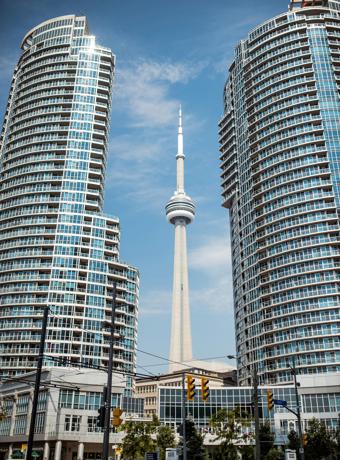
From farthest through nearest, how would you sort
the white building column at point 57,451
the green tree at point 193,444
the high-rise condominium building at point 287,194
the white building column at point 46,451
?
1. the high-rise condominium building at point 287,194
2. the white building column at point 46,451
3. the white building column at point 57,451
4. the green tree at point 193,444

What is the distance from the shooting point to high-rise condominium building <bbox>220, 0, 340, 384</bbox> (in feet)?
316

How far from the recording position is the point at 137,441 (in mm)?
60906

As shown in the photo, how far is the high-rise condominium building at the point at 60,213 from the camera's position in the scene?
10456 centimetres

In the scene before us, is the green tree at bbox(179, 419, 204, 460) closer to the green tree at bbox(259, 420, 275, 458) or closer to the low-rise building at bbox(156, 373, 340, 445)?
the green tree at bbox(259, 420, 275, 458)

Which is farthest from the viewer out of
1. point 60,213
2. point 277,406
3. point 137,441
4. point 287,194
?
point 60,213

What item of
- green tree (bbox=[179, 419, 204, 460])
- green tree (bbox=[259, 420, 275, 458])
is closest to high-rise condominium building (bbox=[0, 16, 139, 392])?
green tree (bbox=[179, 419, 204, 460])

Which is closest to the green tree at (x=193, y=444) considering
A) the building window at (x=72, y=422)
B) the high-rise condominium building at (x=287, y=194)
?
the building window at (x=72, y=422)

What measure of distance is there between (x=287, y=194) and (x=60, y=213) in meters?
50.6

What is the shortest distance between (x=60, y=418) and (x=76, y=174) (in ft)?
202

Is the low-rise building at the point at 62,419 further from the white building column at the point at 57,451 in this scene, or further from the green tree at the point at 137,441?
the green tree at the point at 137,441

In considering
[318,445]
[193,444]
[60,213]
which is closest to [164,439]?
[193,444]

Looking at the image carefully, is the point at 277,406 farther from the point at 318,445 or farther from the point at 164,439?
the point at 164,439

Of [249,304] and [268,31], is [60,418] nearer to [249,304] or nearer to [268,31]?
[249,304]

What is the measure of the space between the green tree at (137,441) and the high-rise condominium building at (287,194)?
4007 cm
